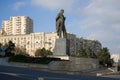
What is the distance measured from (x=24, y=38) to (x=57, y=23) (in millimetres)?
111424

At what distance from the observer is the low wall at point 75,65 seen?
2694 cm

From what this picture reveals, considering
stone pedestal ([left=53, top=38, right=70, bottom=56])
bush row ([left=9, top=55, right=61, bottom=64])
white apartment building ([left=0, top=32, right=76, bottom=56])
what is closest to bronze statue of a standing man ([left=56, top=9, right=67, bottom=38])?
stone pedestal ([left=53, top=38, right=70, bottom=56])

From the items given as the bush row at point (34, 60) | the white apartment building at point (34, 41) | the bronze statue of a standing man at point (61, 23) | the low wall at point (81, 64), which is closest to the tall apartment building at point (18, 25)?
the white apartment building at point (34, 41)

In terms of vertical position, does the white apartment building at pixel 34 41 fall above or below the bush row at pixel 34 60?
above

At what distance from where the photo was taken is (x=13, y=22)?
608 feet

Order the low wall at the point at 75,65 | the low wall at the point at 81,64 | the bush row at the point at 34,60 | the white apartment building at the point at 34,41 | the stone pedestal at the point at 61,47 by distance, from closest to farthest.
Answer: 1. the low wall at the point at 75,65
2. the bush row at the point at 34,60
3. the low wall at the point at 81,64
4. the stone pedestal at the point at 61,47
5. the white apartment building at the point at 34,41

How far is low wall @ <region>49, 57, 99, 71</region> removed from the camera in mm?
26942

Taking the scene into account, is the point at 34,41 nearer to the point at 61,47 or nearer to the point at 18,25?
the point at 18,25

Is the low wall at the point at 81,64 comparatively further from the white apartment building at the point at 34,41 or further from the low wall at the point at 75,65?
the white apartment building at the point at 34,41

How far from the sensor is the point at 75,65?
29.7 meters

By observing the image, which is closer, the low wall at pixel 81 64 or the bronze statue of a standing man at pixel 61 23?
the low wall at pixel 81 64

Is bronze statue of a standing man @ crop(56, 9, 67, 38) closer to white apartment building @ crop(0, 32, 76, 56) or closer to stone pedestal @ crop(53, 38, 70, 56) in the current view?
stone pedestal @ crop(53, 38, 70, 56)

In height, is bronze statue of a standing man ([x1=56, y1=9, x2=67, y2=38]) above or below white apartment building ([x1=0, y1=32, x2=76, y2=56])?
below

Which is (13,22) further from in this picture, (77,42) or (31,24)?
(77,42)
